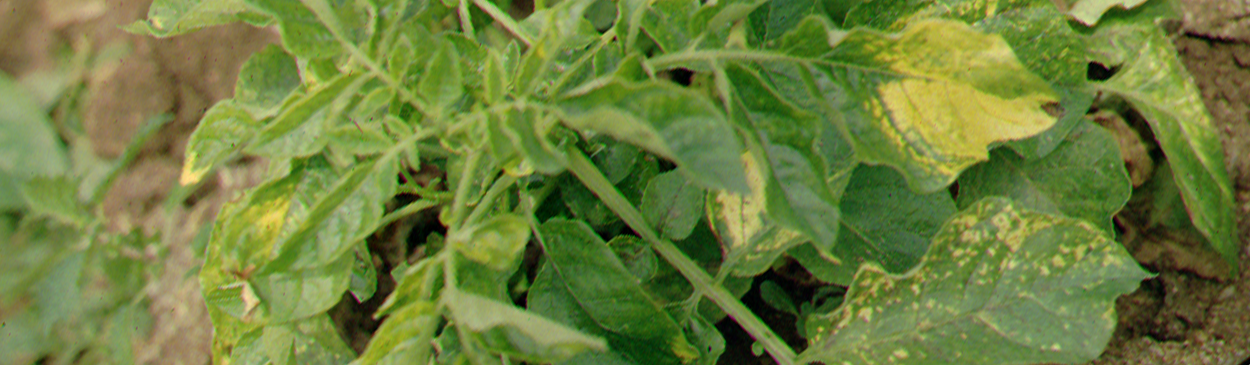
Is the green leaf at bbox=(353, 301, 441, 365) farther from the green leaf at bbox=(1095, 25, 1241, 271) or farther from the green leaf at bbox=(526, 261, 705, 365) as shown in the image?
the green leaf at bbox=(1095, 25, 1241, 271)

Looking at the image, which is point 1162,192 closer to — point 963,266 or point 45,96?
point 963,266

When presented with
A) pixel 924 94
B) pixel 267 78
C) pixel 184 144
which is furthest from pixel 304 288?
pixel 184 144

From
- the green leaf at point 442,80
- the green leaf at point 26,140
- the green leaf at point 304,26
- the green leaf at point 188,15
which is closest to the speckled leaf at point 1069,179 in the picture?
the green leaf at point 442,80

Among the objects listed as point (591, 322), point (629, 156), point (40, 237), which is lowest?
point (40, 237)

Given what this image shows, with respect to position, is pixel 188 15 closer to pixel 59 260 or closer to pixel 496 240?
pixel 496 240

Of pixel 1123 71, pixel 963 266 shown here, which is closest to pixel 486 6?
pixel 963 266

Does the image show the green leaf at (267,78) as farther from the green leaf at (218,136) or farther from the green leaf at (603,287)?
the green leaf at (603,287)
